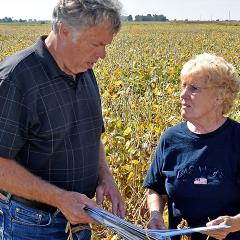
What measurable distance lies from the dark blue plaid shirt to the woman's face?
399mm

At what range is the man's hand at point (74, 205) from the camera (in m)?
1.99

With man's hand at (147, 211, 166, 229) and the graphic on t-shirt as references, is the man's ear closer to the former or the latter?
the graphic on t-shirt

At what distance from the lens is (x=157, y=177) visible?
2357 millimetres

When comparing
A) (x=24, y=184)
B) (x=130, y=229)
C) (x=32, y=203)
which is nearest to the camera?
(x=130, y=229)

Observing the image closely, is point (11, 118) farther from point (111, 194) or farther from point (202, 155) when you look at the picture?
point (202, 155)

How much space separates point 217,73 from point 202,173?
0.44 m

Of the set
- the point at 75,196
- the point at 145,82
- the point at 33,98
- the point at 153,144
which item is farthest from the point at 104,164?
the point at 145,82

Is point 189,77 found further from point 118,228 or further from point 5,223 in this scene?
point 5,223

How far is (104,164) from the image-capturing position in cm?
246

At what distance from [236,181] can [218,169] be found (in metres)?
0.09

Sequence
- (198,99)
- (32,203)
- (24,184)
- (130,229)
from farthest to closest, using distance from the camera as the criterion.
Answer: (198,99) < (32,203) < (24,184) < (130,229)

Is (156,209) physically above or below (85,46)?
below

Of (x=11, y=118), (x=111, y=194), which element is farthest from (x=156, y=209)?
(x=11, y=118)

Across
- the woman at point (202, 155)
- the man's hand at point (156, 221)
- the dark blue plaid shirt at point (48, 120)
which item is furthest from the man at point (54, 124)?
the woman at point (202, 155)
